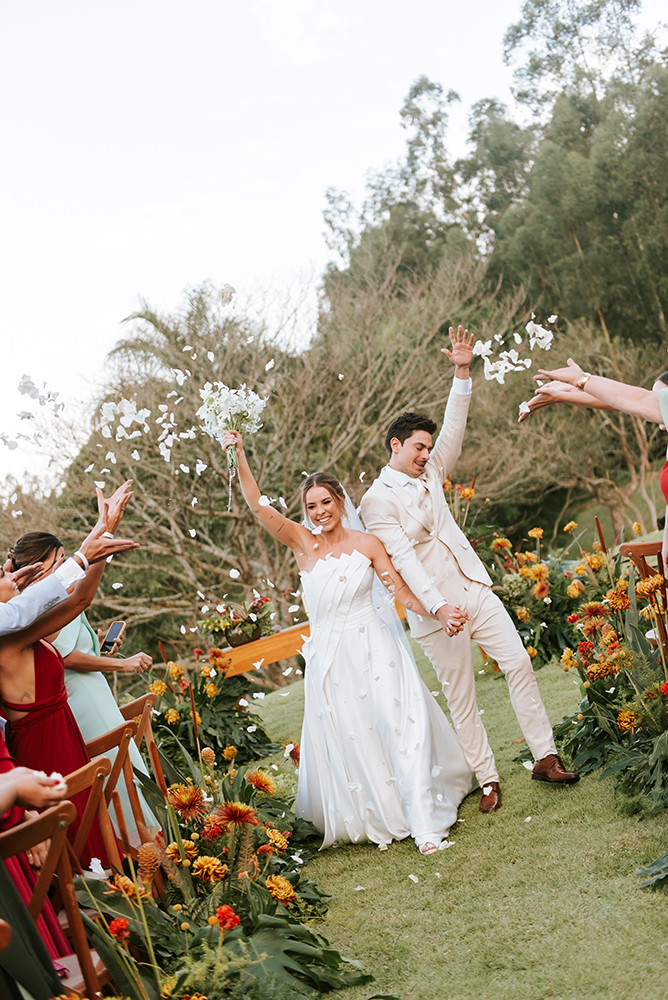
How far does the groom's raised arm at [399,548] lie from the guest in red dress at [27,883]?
2.17 m

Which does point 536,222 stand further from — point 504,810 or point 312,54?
point 504,810

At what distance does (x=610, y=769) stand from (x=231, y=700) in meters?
3.48

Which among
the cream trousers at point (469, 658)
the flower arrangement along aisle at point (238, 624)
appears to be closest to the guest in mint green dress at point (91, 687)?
the cream trousers at point (469, 658)

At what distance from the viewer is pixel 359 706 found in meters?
4.29

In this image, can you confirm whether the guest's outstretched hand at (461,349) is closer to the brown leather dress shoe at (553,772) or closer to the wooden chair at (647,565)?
the wooden chair at (647,565)

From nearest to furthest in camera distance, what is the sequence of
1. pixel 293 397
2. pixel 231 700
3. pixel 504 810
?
pixel 504 810, pixel 231 700, pixel 293 397

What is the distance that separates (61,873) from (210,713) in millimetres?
4333

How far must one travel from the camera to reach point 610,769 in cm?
383

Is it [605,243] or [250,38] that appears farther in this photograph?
[605,243]

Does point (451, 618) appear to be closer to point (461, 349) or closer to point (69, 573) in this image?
point (461, 349)

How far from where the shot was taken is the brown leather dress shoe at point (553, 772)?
4.17 meters

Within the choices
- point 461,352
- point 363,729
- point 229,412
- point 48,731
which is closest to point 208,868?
point 48,731

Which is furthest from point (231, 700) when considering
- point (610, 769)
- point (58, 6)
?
point (58, 6)

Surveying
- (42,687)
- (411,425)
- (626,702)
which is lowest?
(626,702)
